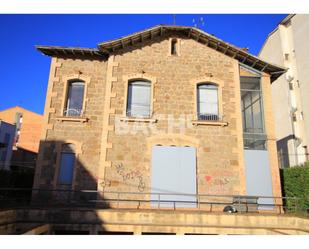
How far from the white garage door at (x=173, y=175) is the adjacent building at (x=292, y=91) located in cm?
1539

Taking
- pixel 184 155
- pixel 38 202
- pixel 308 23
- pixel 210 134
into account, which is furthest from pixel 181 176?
pixel 308 23

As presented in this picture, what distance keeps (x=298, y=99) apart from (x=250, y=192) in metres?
17.0

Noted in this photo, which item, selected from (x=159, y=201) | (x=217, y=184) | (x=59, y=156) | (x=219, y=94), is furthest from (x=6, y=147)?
(x=217, y=184)

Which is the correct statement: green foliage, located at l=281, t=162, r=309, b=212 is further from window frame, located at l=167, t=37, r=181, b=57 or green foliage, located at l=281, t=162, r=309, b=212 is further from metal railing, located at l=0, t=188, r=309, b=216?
window frame, located at l=167, t=37, r=181, b=57

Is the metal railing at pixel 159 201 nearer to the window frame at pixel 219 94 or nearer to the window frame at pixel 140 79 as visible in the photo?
the window frame at pixel 219 94

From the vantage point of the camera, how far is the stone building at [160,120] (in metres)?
12.3

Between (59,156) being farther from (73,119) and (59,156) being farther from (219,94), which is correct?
(219,94)

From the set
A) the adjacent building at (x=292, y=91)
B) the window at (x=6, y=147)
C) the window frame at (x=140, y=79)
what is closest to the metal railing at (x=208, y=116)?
the window frame at (x=140, y=79)

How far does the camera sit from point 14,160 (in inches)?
1416

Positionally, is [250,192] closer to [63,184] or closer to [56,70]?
[63,184]

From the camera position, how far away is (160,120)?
13008mm

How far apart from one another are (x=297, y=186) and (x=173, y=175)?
6290 mm

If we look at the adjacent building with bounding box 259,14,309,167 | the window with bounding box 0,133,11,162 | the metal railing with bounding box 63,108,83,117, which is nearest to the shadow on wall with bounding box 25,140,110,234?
the metal railing with bounding box 63,108,83,117
